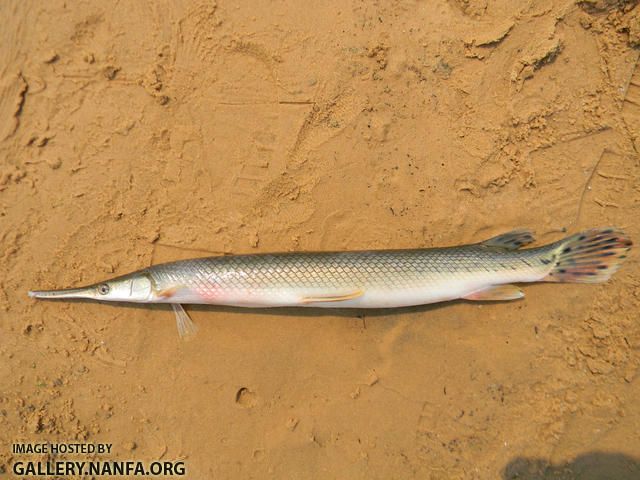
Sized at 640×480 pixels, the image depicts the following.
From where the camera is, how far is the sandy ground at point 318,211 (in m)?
3.55

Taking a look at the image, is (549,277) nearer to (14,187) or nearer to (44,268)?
(44,268)

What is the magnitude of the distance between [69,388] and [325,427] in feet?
9.71

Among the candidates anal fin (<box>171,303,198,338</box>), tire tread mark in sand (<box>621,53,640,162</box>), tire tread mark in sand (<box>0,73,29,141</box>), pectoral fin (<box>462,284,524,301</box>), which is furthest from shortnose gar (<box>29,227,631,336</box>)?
tire tread mark in sand (<box>0,73,29,141</box>)

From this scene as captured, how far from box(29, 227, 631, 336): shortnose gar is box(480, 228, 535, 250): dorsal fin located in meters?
0.01

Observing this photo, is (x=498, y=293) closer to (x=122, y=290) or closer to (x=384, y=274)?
(x=384, y=274)

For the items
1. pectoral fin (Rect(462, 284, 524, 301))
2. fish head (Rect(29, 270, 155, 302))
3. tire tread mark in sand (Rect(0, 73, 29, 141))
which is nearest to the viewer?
pectoral fin (Rect(462, 284, 524, 301))

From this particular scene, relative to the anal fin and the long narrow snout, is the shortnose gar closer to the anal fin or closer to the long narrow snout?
the long narrow snout

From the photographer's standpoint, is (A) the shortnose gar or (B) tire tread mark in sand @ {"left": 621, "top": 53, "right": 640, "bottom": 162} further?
(B) tire tread mark in sand @ {"left": 621, "top": 53, "right": 640, "bottom": 162}

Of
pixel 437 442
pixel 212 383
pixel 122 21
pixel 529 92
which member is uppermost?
pixel 122 21

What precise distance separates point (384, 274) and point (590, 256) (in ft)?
7.08

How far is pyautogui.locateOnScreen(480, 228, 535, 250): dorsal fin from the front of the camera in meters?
3.41

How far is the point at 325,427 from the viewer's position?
3676mm

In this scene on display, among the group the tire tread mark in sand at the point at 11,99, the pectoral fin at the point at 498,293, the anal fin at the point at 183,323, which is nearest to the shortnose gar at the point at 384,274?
the pectoral fin at the point at 498,293

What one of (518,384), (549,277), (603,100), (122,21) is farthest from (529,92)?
(122,21)
